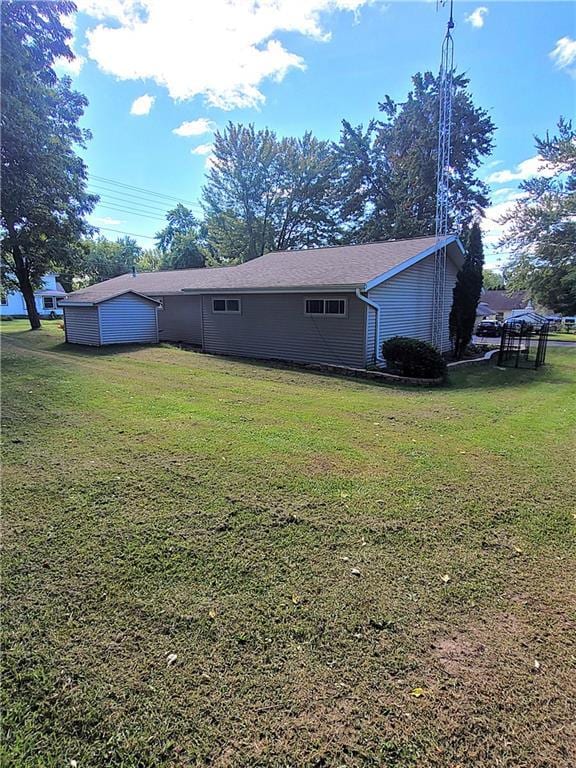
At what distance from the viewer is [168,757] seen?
1748 mm

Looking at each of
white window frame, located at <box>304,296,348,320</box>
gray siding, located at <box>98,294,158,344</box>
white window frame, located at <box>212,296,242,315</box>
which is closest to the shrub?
white window frame, located at <box>304,296,348,320</box>

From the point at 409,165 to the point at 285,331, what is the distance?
21798 millimetres

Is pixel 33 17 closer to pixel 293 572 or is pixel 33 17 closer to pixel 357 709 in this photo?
pixel 293 572

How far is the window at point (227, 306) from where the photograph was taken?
1465 centimetres

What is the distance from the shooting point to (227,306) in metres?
14.9

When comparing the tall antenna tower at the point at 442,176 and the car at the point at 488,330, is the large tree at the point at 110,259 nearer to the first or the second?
the car at the point at 488,330

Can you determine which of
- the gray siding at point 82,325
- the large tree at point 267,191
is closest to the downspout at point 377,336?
the gray siding at point 82,325

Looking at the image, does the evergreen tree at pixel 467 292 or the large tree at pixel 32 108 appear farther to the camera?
the evergreen tree at pixel 467 292

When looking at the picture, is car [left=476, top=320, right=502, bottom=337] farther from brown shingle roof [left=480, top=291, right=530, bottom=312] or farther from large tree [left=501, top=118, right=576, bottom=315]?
brown shingle roof [left=480, top=291, right=530, bottom=312]

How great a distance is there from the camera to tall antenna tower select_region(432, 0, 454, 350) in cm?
1174

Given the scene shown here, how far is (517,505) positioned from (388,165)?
32.9 meters

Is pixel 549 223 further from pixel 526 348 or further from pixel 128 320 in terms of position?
pixel 128 320

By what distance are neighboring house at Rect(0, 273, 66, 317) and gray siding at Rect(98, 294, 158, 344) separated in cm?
2458

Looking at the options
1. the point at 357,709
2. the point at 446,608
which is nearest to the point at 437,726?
the point at 357,709
